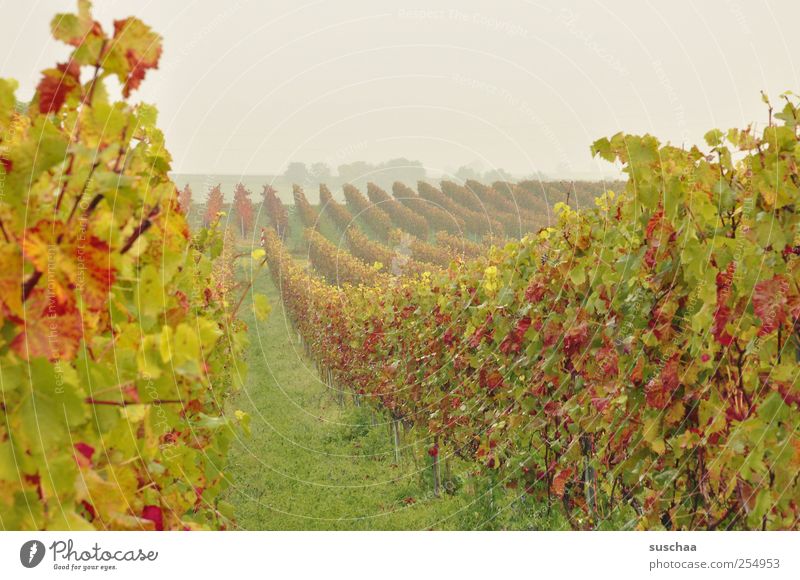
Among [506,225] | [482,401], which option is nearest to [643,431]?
[482,401]

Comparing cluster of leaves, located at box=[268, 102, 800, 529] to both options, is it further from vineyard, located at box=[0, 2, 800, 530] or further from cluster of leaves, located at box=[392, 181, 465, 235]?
cluster of leaves, located at box=[392, 181, 465, 235]

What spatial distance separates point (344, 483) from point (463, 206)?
42536mm

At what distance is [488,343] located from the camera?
7.70 meters

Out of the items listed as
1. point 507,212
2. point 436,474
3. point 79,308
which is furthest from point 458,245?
point 79,308

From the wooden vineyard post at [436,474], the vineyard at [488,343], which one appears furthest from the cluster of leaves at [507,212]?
the vineyard at [488,343]

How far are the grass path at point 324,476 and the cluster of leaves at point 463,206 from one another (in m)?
29.2

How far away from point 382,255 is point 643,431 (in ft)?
115

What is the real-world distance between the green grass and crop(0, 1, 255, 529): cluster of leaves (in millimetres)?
4004

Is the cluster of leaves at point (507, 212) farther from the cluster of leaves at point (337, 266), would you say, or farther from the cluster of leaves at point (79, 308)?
the cluster of leaves at point (79, 308)

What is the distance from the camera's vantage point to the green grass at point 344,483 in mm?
8125

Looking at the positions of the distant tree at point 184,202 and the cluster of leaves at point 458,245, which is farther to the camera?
the cluster of leaves at point 458,245

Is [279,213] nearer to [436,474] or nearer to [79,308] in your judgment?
[436,474]

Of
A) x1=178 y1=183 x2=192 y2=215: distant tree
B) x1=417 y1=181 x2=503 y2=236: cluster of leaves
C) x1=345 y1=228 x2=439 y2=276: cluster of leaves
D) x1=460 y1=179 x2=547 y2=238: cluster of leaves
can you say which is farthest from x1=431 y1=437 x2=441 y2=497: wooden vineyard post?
x1=417 y1=181 x2=503 y2=236: cluster of leaves
